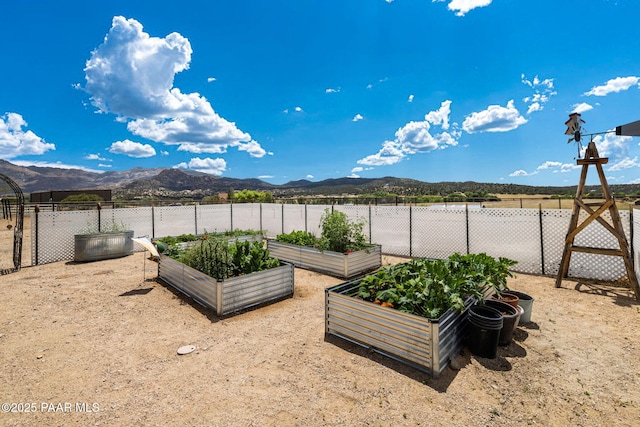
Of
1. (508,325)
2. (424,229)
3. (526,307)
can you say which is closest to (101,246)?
(424,229)

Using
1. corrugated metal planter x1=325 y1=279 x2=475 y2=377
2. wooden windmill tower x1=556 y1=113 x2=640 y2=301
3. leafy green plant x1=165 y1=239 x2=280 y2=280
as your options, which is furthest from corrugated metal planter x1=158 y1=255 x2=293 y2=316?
wooden windmill tower x1=556 y1=113 x2=640 y2=301

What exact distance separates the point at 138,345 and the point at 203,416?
210 centimetres

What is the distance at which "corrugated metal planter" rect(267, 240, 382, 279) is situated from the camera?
7818 mm

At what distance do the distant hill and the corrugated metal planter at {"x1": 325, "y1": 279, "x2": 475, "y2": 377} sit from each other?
6.53m

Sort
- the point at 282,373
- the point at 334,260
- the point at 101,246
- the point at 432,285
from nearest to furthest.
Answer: the point at 282,373
the point at 432,285
the point at 334,260
the point at 101,246

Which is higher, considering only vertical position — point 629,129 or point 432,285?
point 629,129

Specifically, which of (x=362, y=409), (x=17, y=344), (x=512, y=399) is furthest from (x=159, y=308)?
(x=512, y=399)

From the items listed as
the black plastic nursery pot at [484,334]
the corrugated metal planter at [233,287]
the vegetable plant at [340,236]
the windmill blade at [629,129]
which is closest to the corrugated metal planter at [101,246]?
the corrugated metal planter at [233,287]

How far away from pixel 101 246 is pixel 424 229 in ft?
35.4

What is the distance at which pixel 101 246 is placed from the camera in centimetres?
989

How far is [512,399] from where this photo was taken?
3082mm

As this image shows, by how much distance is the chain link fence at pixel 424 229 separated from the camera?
7230 mm

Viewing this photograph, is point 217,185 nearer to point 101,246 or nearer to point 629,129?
point 101,246

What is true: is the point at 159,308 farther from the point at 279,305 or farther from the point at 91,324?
the point at 279,305
